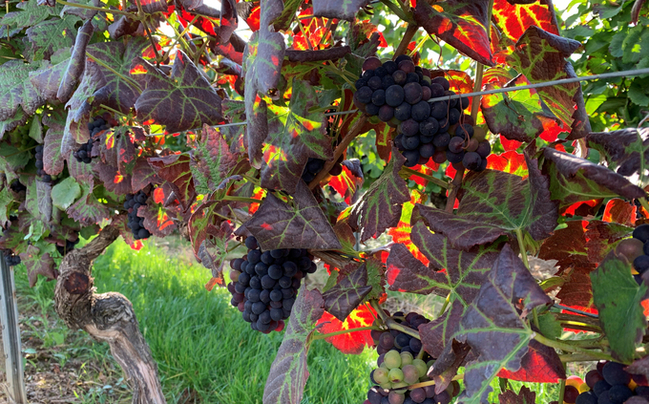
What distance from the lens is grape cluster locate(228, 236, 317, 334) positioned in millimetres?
935

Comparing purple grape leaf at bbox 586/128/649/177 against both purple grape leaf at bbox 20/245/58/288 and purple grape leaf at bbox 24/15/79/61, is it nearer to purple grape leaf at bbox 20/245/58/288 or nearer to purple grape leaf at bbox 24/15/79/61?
purple grape leaf at bbox 24/15/79/61

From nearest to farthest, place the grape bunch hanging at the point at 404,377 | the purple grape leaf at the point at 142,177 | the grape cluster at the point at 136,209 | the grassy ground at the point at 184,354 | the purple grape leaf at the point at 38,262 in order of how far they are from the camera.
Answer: the grape bunch hanging at the point at 404,377, the purple grape leaf at the point at 142,177, the grape cluster at the point at 136,209, the purple grape leaf at the point at 38,262, the grassy ground at the point at 184,354

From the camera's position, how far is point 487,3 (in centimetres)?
66

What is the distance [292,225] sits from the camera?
763 millimetres

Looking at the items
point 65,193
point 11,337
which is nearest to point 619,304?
point 65,193

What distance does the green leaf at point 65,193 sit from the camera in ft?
6.23

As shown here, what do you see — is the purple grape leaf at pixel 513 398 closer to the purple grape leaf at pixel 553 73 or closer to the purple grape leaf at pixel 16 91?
the purple grape leaf at pixel 553 73

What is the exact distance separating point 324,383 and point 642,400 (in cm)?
256

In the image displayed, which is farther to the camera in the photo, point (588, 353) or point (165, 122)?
point (165, 122)

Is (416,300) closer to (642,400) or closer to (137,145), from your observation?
(137,145)

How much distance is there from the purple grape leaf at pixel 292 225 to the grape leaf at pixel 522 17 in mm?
431

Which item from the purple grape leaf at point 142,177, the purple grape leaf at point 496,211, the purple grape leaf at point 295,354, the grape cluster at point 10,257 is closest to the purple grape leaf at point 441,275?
the purple grape leaf at point 496,211

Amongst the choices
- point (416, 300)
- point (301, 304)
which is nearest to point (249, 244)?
point (301, 304)

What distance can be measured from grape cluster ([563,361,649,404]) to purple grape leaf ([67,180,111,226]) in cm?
183
